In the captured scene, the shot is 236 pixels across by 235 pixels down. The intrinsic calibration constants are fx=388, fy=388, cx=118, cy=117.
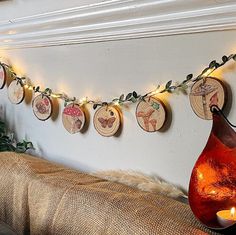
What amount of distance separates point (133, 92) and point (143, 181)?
Result: 0.32 meters

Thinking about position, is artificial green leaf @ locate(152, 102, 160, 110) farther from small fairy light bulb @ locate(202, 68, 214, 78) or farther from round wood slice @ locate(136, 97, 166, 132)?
small fairy light bulb @ locate(202, 68, 214, 78)

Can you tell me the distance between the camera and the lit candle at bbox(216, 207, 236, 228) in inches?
35.3

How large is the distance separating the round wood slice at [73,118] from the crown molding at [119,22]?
28 centimetres

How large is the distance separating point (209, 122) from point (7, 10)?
1234mm

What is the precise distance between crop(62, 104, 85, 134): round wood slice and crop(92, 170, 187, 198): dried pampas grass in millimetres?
235

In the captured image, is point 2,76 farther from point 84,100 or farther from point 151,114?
point 151,114

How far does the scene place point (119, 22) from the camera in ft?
4.53

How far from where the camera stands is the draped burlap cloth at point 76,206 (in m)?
1.01

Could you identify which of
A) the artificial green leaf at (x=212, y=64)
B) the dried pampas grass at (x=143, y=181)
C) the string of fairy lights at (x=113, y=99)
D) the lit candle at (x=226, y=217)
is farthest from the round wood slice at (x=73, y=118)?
the lit candle at (x=226, y=217)

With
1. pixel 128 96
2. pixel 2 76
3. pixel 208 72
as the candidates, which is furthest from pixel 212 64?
pixel 2 76

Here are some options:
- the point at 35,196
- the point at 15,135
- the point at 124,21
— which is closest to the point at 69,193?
the point at 35,196

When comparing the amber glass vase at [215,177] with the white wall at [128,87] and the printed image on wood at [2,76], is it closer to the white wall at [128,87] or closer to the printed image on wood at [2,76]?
the white wall at [128,87]

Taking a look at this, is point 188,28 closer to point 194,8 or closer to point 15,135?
point 194,8

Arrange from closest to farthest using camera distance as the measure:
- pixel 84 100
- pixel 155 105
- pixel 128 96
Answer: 1. pixel 155 105
2. pixel 128 96
3. pixel 84 100
